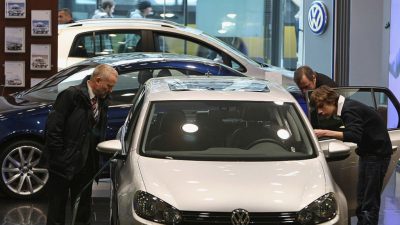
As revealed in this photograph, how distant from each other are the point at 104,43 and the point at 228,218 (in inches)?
299

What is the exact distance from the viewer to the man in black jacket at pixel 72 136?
22.3 feet

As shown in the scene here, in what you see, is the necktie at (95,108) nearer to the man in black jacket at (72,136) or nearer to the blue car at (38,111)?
the man in black jacket at (72,136)

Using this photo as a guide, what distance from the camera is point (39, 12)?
1146cm

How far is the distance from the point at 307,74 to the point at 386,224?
1.77m

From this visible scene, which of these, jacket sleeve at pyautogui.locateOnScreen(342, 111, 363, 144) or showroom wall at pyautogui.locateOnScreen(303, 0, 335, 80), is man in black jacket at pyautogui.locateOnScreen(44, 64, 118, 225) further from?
showroom wall at pyautogui.locateOnScreen(303, 0, 335, 80)

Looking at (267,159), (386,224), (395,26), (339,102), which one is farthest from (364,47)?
(267,159)

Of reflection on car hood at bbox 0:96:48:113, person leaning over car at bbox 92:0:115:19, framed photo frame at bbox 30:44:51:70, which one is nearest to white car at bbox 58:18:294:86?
framed photo frame at bbox 30:44:51:70

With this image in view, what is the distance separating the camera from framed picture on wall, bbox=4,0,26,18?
450 inches

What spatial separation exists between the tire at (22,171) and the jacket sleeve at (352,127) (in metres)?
3.71

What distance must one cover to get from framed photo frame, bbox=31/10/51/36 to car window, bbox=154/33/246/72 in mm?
1793

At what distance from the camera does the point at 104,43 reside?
12.6 metres

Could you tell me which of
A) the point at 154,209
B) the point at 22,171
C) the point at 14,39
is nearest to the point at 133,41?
the point at 14,39

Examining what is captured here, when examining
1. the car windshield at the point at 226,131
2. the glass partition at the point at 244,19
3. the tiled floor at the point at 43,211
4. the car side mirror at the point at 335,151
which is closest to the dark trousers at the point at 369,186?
the car side mirror at the point at 335,151

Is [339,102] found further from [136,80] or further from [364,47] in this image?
[364,47]
